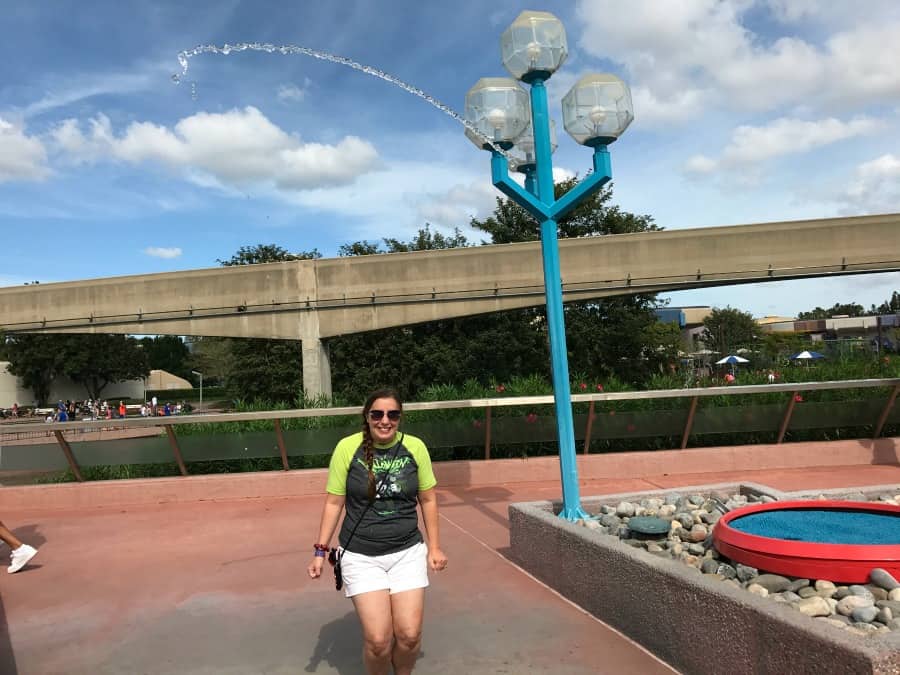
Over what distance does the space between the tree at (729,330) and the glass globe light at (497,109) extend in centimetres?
6873

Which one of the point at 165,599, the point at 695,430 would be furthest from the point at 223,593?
the point at 695,430

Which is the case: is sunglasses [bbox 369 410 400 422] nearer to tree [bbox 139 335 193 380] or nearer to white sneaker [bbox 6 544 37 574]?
white sneaker [bbox 6 544 37 574]

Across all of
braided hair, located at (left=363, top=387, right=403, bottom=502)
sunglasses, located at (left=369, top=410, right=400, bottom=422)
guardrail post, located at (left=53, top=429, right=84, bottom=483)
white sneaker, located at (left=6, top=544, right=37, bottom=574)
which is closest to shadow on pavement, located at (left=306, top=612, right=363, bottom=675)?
braided hair, located at (left=363, top=387, right=403, bottom=502)

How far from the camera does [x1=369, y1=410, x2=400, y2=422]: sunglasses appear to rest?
3.16 metres

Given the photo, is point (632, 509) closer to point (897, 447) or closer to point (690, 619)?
point (690, 619)

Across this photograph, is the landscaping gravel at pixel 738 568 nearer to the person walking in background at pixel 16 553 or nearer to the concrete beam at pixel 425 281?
the person walking in background at pixel 16 553

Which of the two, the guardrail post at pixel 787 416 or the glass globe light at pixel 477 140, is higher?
the glass globe light at pixel 477 140

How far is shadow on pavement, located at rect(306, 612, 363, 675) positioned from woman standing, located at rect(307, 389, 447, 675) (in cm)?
67

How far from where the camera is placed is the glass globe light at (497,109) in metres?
5.47

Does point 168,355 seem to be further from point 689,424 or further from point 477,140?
point 477,140

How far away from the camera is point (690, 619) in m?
3.29

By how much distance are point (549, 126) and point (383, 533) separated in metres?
3.89

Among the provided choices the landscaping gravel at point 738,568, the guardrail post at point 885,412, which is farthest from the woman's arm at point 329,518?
the guardrail post at point 885,412

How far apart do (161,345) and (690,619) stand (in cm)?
11237
